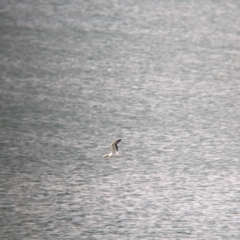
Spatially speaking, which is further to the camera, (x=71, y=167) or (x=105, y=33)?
(x=105, y=33)

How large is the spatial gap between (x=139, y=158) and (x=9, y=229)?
1.67 feet

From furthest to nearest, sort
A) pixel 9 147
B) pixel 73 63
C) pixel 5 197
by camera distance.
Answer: pixel 73 63 < pixel 9 147 < pixel 5 197

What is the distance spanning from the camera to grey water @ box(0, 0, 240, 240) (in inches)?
60.8

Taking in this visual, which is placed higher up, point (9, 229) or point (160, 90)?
point (160, 90)

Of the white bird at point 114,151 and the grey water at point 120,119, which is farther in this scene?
the white bird at point 114,151

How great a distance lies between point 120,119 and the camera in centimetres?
209

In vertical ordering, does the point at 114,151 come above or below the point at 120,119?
below

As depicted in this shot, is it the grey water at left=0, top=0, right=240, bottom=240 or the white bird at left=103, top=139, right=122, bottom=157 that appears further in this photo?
the white bird at left=103, top=139, right=122, bottom=157

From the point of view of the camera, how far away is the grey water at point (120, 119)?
1.54m

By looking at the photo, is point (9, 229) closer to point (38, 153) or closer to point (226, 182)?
point (38, 153)

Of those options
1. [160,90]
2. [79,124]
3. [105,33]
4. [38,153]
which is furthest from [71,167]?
[105,33]

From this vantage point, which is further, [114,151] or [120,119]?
[120,119]

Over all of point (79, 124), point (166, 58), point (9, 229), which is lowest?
point (9, 229)

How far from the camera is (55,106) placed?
2.18m
